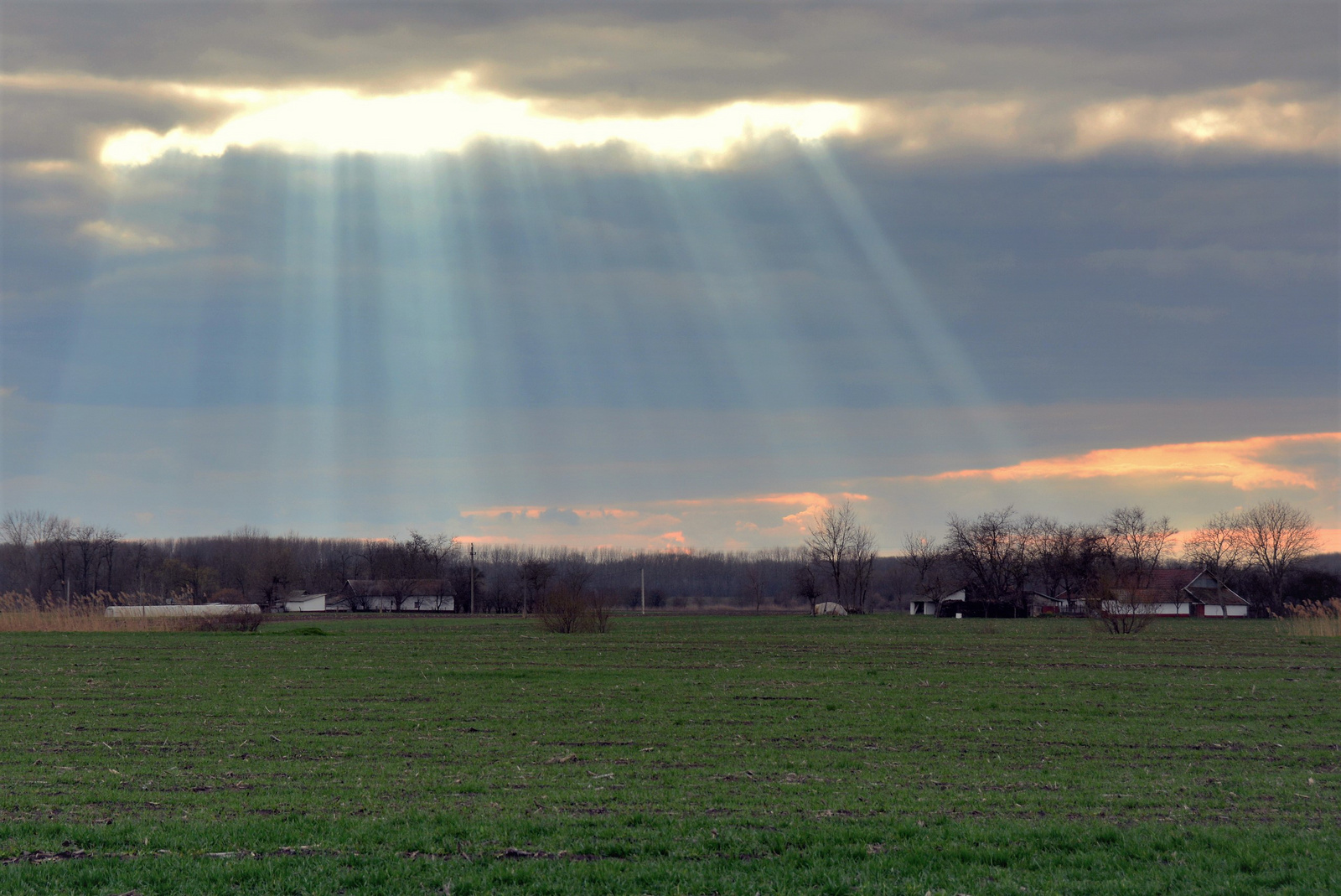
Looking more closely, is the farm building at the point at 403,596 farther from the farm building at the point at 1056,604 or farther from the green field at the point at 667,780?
the green field at the point at 667,780

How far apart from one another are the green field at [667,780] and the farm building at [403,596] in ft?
338

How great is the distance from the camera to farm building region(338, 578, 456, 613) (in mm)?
129375

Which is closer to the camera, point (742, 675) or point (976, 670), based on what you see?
point (742, 675)

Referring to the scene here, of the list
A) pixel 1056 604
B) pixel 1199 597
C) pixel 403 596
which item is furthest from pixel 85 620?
pixel 1199 597

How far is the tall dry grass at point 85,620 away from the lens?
4859 centimetres

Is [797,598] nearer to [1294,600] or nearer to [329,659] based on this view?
[1294,600]

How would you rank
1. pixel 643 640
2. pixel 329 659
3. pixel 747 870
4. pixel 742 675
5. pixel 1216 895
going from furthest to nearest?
1. pixel 643 640
2. pixel 329 659
3. pixel 742 675
4. pixel 747 870
5. pixel 1216 895

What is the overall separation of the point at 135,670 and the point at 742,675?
16.8m

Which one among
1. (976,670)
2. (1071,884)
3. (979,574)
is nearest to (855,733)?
(1071,884)

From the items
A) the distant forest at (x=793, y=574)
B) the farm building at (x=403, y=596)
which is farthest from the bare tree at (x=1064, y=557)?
the farm building at (x=403, y=596)

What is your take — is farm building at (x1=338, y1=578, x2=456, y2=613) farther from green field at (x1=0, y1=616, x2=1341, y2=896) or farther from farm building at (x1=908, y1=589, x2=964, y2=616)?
green field at (x1=0, y1=616, x2=1341, y2=896)

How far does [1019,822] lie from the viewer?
9.59m

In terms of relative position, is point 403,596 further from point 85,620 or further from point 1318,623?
point 1318,623

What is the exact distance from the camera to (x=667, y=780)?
39.5 ft
